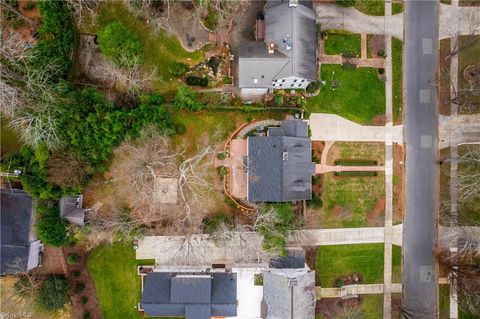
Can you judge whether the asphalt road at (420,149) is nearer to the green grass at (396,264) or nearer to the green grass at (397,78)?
the green grass at (396,264)

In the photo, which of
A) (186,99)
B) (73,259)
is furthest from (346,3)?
(73,259)

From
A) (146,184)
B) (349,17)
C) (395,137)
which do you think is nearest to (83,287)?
(146,184)

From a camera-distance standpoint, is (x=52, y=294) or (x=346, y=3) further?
(x=346, y=3)

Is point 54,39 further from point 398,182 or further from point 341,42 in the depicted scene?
point 398,182

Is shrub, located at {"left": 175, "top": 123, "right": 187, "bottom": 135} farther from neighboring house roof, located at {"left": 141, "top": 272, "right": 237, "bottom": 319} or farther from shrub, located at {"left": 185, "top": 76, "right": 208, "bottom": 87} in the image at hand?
neighboring house roof, located at {"left": 141, "top": 272, "right": 237, "bottom": 319}

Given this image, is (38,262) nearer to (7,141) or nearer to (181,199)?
(7,141)

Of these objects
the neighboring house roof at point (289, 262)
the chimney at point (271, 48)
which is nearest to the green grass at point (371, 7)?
the chimney at point (271, 48)
